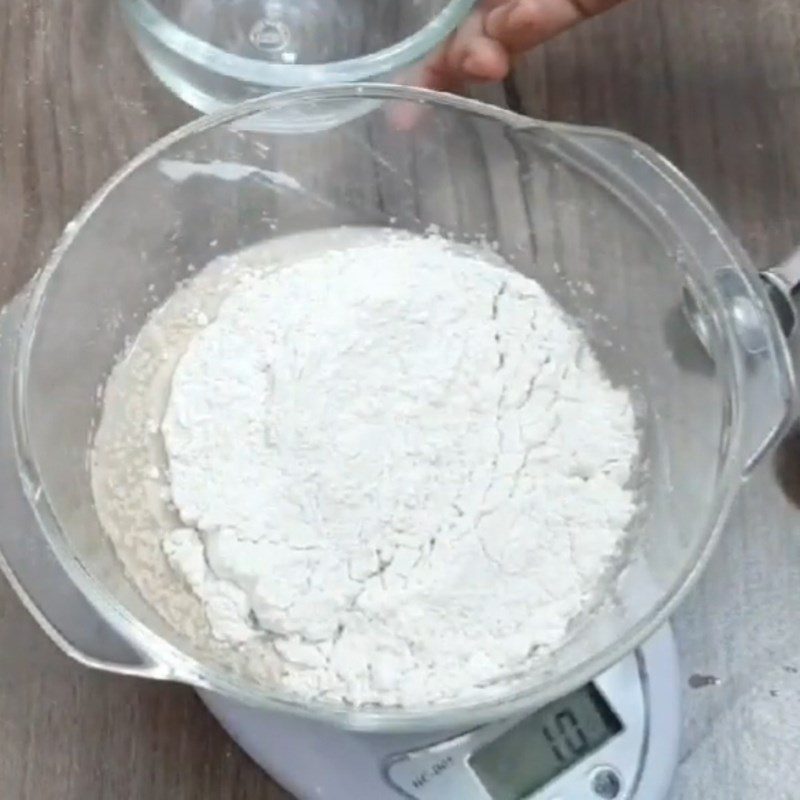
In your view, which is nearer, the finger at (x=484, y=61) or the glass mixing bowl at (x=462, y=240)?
the glass mixing bowl at (x=462, y=240)

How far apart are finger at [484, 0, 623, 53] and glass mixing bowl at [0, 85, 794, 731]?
0.09 meters

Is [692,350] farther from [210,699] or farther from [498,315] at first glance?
[210,699]

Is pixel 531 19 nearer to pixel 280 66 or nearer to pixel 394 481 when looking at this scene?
pixel 280 66

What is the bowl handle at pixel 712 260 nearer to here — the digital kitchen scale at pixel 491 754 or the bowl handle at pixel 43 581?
the digital kitchen scale at pixel 491 754

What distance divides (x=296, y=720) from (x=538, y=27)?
1.25 feet

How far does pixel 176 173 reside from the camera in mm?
580

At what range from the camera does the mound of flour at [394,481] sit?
0.49 meters

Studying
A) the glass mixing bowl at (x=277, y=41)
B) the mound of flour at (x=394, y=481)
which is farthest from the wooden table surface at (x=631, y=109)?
the mound of flour at (x=394, y=481)

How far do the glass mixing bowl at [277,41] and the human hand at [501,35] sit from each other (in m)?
0.03

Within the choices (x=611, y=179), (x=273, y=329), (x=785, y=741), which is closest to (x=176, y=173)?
(x=273, y=329)

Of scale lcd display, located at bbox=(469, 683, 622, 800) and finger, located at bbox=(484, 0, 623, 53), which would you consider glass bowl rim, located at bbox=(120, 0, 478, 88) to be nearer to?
finger, located at bbox=(484, 0, 623, 53)

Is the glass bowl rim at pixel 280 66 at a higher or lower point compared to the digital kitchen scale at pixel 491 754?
higher

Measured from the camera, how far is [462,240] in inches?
24.4

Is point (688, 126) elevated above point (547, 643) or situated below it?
above
